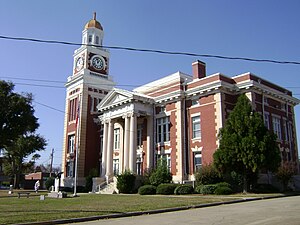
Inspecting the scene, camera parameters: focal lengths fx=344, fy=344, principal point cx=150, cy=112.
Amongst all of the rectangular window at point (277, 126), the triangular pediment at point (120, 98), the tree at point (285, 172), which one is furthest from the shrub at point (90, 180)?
the tree at point (285, 172)

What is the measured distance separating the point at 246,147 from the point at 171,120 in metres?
11.5

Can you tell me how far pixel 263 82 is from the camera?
35.0 meters

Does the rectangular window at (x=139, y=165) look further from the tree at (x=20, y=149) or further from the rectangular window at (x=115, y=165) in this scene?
the tree at (x=20, y=149)

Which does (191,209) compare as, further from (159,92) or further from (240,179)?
(159,92)

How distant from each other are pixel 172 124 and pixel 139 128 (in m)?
5.72

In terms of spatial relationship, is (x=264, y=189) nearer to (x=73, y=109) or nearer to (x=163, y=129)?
(x=163, y=129)

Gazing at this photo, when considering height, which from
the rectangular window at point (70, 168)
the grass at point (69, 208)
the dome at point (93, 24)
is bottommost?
the grass at point (69, 208)

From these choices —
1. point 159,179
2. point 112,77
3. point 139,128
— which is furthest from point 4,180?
point 159,179

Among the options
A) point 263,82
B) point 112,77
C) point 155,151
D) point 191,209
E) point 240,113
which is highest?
point 112,77

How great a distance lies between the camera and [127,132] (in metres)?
38.6

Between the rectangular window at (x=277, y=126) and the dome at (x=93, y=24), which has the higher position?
the dome at (x=93, y=24)

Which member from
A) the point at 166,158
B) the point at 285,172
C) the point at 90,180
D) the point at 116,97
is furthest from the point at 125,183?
the point at 285,172

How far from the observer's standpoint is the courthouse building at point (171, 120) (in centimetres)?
3338

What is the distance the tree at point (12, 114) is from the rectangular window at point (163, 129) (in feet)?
56.9
